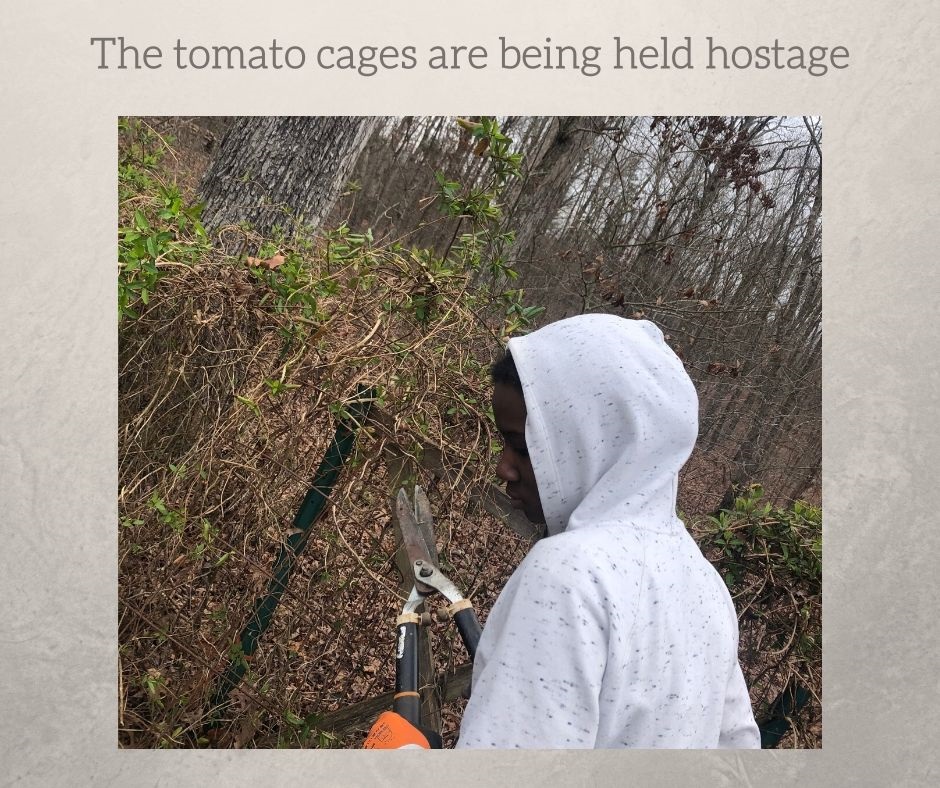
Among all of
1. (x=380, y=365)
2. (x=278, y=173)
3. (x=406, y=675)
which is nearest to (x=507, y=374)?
(x=380, y=365)

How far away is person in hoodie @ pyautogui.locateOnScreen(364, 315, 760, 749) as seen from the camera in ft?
4.39

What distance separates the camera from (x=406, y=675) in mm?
1951

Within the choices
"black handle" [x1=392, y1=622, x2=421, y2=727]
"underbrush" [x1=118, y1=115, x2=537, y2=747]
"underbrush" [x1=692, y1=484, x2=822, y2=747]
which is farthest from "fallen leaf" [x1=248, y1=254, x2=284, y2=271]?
"underbrush" [x1=692, y1=484, x2=822, y2=747]

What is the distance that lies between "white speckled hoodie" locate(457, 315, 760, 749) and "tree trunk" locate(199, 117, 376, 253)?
1285 mm

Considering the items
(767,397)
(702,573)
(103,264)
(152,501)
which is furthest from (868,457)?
(103,264)

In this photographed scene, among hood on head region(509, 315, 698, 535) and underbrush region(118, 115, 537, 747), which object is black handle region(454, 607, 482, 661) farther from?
hood on head region(509, 315, 698, 535)

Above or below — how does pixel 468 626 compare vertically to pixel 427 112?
below

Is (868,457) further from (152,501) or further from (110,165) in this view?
(110,165)

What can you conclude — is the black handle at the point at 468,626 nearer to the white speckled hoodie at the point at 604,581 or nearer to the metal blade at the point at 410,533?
the metal blade at the point at 410,533

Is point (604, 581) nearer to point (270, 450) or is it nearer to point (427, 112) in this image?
point (270, 450)

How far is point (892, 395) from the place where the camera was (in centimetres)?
209

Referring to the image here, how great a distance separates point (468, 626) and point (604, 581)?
777 millimetres

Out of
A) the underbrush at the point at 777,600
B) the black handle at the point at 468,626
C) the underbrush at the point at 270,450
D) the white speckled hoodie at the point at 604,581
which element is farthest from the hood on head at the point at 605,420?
the underbrush at the point at 777,600

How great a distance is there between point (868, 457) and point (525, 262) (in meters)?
1.17
